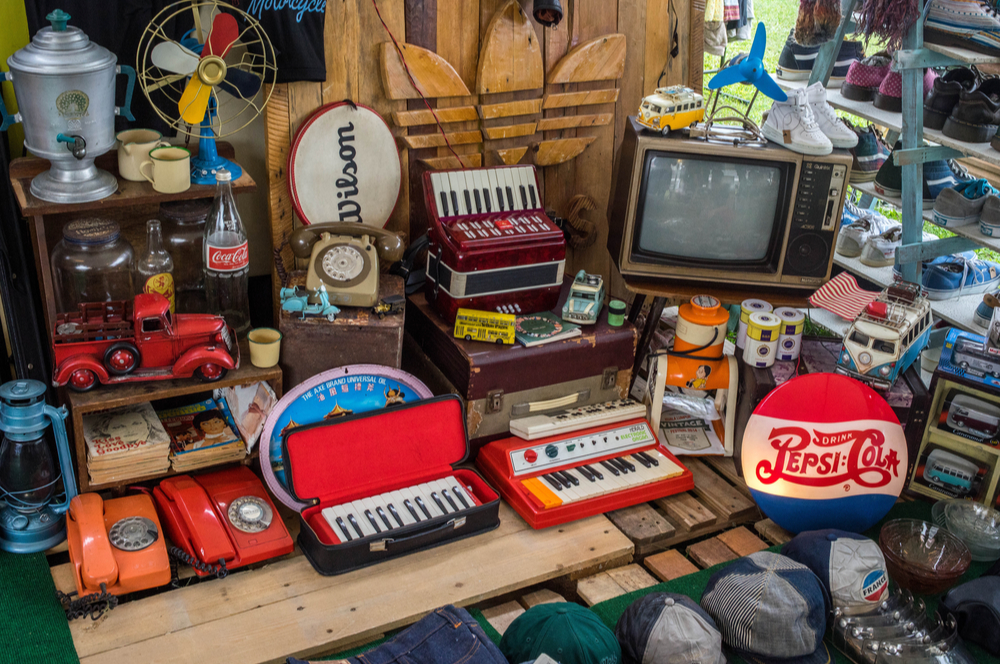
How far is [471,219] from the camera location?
3941 millimetres

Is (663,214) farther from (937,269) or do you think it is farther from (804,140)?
(937,269)

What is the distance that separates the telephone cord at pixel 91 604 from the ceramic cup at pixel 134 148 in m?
1.51

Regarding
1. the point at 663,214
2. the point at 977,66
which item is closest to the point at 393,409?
the point at 663,214

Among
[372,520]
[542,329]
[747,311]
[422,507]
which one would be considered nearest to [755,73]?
[747,311]

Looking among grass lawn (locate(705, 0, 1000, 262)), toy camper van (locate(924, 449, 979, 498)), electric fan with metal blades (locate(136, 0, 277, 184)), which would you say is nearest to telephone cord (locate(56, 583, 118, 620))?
electric fan with metal blades (locate(136, 0, 277, 184))

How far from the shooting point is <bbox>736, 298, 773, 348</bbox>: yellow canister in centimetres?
390

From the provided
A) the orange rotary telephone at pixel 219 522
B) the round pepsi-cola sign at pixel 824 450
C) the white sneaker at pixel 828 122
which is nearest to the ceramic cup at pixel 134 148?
the orange rotary telephone at pixel 219 522

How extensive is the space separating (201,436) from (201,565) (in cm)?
59

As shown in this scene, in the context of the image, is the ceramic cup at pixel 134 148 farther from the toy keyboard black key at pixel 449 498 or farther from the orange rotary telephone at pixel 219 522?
the toy keyboard black key at pixel 449 498

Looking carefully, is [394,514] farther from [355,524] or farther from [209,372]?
[209,372]

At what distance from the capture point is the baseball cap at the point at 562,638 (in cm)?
274

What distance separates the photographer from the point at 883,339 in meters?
3.69

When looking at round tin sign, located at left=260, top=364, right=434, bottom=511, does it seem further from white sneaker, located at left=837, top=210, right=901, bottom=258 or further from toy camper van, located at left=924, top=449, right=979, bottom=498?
white sneaker, located at left=837, top=210, right=901, bottom=258

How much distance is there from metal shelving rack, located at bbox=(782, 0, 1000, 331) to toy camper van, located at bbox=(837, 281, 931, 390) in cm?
71
